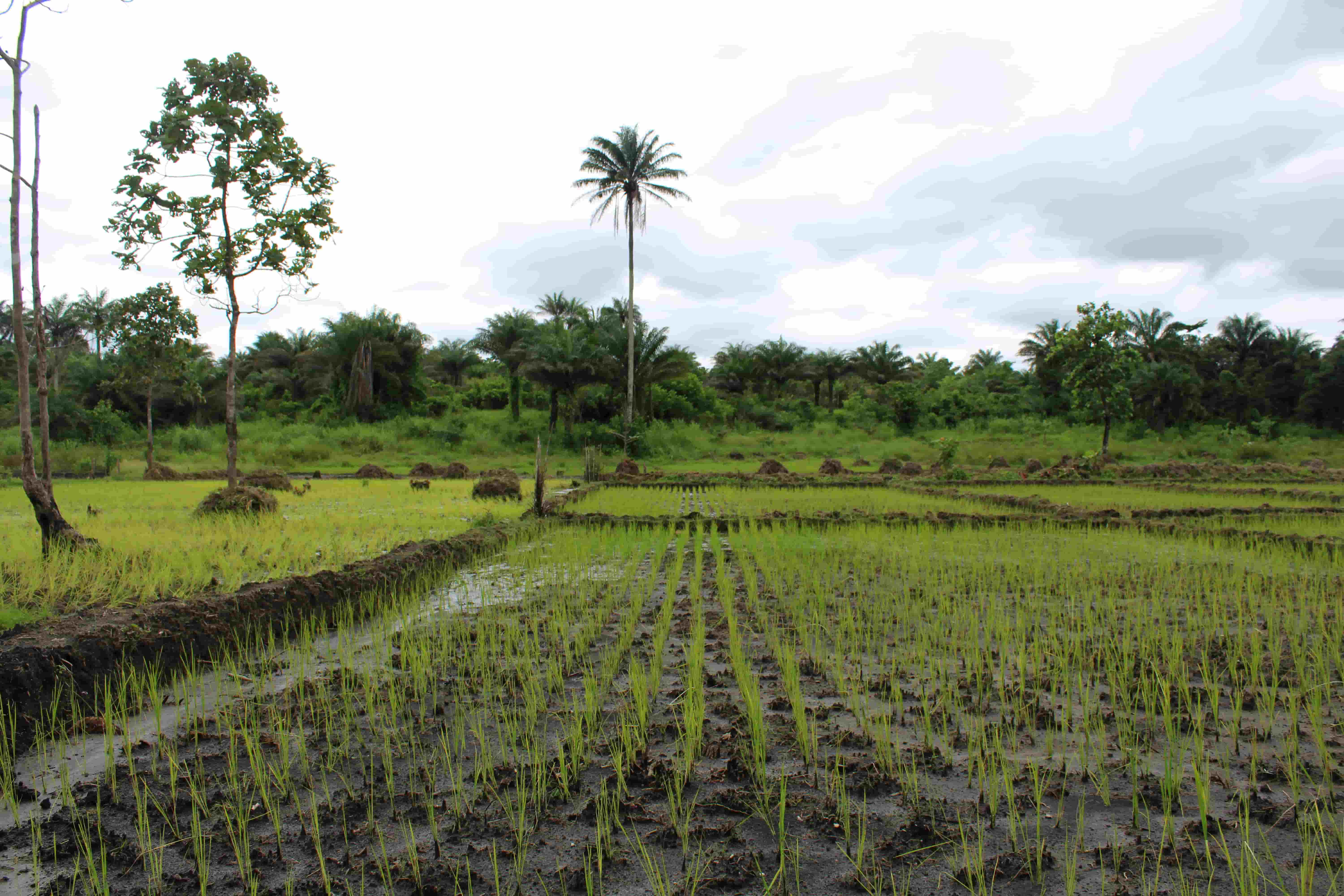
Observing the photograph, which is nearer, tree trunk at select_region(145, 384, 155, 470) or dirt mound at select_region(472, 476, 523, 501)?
dirt mound at select_region(472, 476, 523, 501)

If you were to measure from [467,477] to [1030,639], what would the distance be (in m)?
17.4

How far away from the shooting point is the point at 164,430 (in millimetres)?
29922

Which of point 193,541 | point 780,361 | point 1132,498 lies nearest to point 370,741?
point 193,541

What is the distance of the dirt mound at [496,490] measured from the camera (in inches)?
515

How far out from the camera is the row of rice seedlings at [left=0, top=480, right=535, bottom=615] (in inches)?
190

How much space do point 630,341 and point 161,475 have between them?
13387 mm

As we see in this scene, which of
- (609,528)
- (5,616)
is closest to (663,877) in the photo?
(5,616)

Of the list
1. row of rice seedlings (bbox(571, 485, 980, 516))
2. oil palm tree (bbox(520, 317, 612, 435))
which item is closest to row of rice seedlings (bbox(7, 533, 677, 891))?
row of rice seedlings (bbox(571, 485, 980, 516))

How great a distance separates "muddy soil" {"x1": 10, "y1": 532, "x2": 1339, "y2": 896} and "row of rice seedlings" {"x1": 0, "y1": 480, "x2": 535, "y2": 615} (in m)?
2.43

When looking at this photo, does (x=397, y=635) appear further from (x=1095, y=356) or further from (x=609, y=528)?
(x=1095, y=356)

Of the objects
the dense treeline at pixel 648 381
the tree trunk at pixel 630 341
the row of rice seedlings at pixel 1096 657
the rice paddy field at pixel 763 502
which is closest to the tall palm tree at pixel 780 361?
the dense treeline at pixel 648 381

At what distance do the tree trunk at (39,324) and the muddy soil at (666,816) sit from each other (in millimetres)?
4757

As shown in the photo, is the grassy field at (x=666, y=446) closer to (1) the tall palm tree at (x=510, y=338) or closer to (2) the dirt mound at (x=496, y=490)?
(1) the tall palm tree at (x=510, y=338)

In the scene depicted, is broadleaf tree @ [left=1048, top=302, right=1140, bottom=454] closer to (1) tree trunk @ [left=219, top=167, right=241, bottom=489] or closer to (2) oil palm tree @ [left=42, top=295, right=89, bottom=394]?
(1) tree trunk @ [left=219, top=167, right=241, bottom=489]
